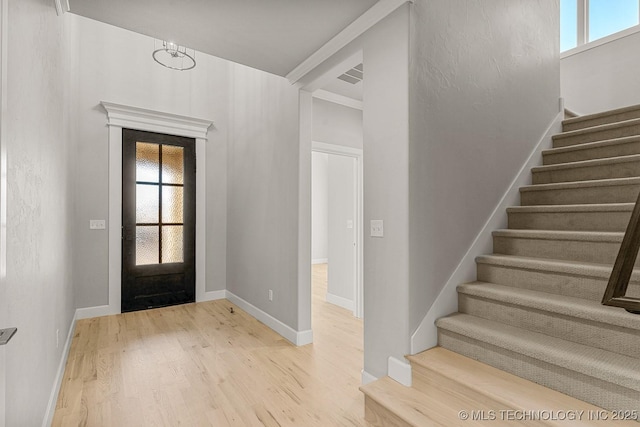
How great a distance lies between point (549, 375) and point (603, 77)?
162 inches

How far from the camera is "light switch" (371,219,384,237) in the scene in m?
2.04

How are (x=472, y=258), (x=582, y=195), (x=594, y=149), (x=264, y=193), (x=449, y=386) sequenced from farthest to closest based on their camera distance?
1. (x=264, y=193)
2. (x=594, y=149)
3. (x=582, y=195)
4. (x=472, y=258)
5. (x=449, y=386)

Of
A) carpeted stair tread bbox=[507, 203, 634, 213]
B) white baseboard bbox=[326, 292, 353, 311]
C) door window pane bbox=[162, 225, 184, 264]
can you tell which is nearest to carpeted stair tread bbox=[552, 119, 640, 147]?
carpeted stair tread bbox=[507, 203, 634, 213]

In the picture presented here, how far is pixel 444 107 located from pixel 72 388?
3249 millimetres

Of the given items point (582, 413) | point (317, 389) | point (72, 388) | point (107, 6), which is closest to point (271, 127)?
point (107, 6)

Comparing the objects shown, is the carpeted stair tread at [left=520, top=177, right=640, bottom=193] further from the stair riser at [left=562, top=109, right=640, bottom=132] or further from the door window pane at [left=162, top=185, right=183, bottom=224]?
the door window pane at [left=162, top=185, right=183, bottom=224]

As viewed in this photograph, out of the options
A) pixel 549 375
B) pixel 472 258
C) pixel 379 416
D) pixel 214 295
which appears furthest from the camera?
pixel 214 295

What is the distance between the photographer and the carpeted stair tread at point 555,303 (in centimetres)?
147

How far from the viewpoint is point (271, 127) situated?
3.45m

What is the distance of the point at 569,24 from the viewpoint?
4266 millimetres

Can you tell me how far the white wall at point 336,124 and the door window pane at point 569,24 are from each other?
3010 millimetres

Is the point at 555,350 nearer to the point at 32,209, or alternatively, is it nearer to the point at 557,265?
the point at 557,265

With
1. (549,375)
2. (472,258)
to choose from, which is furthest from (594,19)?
(549,375)

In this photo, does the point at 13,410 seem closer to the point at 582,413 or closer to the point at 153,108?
the point at 582,413
